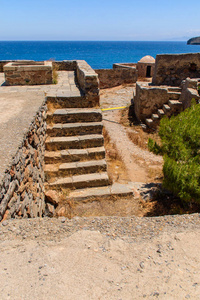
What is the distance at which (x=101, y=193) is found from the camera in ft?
17.2

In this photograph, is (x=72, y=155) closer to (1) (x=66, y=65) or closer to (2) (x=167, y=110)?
(2) (x=167, y=110)

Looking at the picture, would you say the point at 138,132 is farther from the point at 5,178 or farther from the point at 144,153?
the point at 5,178

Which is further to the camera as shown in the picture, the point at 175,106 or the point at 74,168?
the point at 175,106

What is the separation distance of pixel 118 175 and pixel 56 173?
177 cm

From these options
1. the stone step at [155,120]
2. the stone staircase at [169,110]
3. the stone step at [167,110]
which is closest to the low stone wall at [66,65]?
the stone staircase at [169,110]

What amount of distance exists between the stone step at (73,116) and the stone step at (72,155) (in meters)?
1.00

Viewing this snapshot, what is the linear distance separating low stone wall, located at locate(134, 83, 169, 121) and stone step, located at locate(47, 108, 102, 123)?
4.77m

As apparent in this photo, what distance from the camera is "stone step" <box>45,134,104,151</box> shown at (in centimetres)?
599

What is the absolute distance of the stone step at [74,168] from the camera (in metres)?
5.55

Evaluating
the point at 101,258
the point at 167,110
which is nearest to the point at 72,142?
the point at 101,258

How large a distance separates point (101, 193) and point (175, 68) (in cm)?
1011

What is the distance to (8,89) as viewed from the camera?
763cm

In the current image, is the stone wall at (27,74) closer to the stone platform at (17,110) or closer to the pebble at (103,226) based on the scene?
the stone platform at (17,110)

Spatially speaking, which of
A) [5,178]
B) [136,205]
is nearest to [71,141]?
[136,205]
